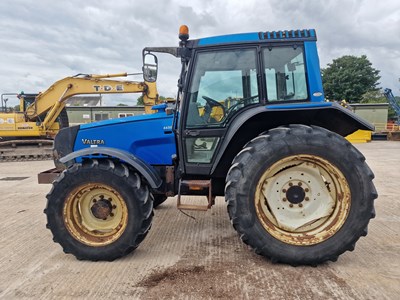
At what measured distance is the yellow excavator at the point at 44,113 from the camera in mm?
12680

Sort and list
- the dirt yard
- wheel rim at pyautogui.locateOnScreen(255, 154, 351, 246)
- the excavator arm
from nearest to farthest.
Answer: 1. the dirt yard
2. wheel rim at pyautogui.locateOnScreen(255, 154, 351, 246)
3. the excavator arm

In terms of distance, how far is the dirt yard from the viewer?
2.85 m

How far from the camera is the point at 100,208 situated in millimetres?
3609

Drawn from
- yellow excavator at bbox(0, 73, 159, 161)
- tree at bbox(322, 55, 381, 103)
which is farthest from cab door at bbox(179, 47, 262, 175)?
tree at bbox(322, 55, 381, 103)

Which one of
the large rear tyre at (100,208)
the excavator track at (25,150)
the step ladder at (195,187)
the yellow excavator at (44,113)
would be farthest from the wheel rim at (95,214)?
the excavator track at (25,150)

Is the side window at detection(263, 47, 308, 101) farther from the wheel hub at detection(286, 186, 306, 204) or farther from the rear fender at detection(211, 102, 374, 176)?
the wheel hub at detection(286, 186, 306, 204)

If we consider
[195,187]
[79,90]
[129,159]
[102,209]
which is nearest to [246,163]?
[195,187]

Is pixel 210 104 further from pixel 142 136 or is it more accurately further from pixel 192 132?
pixel 142 136

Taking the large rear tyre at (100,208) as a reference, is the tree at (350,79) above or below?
above

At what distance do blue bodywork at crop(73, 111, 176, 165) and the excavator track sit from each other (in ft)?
35.0

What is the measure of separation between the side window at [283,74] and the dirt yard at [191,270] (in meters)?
1.76

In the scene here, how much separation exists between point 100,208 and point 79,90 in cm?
1037

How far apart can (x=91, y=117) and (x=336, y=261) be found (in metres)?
26.2

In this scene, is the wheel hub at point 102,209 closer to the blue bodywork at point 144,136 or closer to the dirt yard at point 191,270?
the dirt yard at point 191,270
